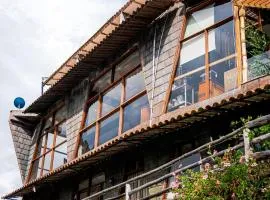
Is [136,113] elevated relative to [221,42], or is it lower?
lower

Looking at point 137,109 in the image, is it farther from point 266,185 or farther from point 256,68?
point 266,185

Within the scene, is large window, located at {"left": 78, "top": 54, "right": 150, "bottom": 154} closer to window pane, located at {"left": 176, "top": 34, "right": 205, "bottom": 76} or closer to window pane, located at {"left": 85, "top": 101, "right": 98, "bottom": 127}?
window pane, located at {"left": 85, "top": 101, "right": 98, "bottom": 127}

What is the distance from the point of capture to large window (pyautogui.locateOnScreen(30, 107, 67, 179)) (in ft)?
56.9

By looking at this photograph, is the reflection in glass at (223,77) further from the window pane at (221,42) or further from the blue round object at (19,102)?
the blue round object at (19,102)

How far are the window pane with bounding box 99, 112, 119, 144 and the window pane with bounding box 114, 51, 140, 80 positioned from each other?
4.57ft

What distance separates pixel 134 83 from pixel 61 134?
523 centimetres

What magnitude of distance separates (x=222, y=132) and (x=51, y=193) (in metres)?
8.57

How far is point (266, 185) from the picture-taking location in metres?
6.16

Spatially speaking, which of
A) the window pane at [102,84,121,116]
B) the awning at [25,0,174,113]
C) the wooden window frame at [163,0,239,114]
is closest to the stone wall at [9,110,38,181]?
the awning at [25,0,174,113]

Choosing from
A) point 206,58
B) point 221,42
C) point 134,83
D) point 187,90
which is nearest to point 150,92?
point 134,83

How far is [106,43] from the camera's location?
1455 cm

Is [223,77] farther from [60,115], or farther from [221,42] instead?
[60,115]

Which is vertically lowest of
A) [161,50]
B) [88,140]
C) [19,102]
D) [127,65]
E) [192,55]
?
[88,140]

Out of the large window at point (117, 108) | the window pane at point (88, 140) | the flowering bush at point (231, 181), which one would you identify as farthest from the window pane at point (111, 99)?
the flowering bush at point (231, 181)
